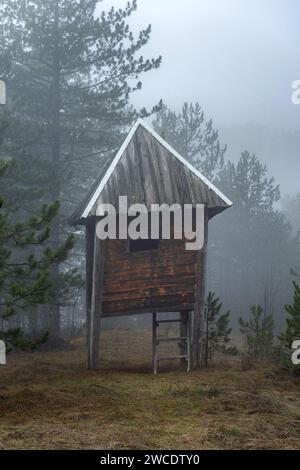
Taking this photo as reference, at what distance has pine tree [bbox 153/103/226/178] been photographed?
125ft

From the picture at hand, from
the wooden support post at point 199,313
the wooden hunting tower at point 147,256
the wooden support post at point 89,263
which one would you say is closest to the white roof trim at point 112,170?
the wooden hunting tower at point 147,256

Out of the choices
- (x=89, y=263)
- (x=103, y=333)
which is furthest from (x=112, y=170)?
(x=103, y=333)

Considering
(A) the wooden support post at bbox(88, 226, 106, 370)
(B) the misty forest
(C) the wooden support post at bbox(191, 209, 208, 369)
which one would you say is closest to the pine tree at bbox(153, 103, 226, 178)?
(B) the misty forest

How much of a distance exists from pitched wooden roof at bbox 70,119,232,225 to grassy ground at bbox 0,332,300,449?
450 centimetres

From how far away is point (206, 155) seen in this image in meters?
40.2

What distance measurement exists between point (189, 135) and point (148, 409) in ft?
103

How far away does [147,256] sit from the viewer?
1399 centimetres

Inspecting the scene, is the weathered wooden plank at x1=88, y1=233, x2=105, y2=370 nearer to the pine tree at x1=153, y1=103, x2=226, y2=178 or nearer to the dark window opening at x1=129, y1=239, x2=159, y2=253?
the dark window opening at x1=129, y1=239, x2=159, y2=253

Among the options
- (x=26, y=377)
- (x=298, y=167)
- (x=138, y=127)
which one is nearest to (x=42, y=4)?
(x=138, y=127)

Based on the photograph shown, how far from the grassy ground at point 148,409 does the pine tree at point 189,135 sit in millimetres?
26067

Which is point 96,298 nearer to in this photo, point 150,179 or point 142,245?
point 142,245

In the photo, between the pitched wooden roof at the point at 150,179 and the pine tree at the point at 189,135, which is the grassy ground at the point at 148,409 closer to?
the pitched wooden roof at the point at 150,179

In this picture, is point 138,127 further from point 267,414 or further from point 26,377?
point 267,414

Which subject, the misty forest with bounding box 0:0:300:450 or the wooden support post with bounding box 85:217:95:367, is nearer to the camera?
the misty forest with bounding box 0:0:300:450
